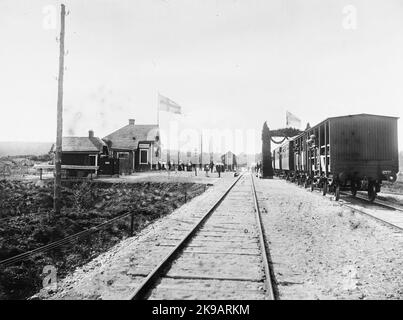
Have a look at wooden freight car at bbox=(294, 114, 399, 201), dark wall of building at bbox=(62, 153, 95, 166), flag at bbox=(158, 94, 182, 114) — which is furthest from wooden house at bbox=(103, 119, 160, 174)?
wooden freight car at bbox=(294, 114, 399, 201)

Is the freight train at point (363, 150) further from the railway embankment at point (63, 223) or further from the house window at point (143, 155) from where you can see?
the house window at point (143, 155)

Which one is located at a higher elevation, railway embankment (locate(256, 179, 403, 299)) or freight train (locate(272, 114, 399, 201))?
freight train (locate(272, 114, 399, 201))

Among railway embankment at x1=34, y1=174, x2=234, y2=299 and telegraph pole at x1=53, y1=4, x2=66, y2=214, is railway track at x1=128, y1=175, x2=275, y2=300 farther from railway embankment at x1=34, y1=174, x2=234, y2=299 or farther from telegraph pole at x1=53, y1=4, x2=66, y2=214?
telegraph pole at x1=53, y1=4, x2=66, y2=214

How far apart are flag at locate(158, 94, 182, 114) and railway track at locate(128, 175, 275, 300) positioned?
29862mm

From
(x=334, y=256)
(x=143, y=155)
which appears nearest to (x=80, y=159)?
(x=143, y=155)

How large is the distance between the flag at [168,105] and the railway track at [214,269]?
98.0 feet

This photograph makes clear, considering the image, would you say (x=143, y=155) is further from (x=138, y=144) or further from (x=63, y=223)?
(x=63, y=223)

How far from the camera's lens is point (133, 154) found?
43.4 metres

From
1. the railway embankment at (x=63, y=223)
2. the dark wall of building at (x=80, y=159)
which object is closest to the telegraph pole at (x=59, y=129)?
the railway embankment at (x=63, y=223)

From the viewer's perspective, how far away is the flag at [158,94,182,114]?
37.2 meters

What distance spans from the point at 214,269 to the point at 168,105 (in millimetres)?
33795

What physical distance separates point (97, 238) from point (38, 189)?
12.6 m

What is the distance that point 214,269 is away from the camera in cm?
546
